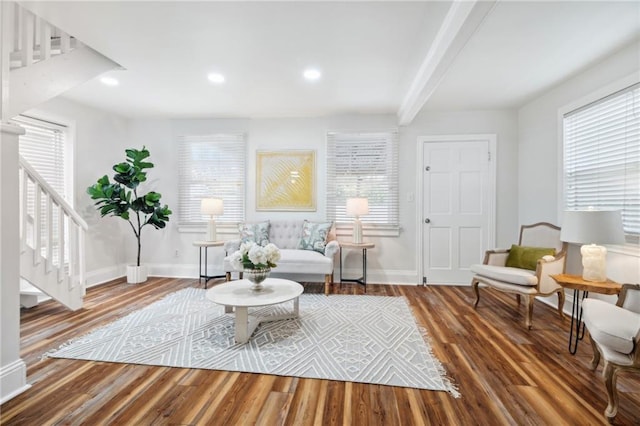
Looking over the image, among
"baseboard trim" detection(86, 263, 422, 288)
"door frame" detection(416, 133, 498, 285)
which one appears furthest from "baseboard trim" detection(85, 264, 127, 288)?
"door frame" detection(416, 133, 498, 285)

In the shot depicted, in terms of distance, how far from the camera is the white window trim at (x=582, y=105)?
7.96ft

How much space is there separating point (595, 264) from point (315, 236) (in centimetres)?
288

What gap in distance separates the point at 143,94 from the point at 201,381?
3.56 meters

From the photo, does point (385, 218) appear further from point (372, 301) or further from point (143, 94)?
point (143, 94)

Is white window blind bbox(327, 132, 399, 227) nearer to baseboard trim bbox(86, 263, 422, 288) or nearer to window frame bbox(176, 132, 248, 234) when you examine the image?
baseboard trim bbox(86, 263, 422, 288)

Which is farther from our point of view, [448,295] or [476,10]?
[448,295]

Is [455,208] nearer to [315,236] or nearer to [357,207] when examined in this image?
[357,207]

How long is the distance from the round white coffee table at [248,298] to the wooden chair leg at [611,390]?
6.52ft

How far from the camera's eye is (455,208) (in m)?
4.20

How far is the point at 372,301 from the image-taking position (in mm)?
3473

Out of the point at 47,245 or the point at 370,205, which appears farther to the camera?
the point at 370,205

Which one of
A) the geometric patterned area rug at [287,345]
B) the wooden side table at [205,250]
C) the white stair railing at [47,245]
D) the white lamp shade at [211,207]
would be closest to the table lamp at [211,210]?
the white lamp shade at [211,207]

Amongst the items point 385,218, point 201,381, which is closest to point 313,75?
point 385,218

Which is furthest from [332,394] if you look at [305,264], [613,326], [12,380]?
[305,264]
